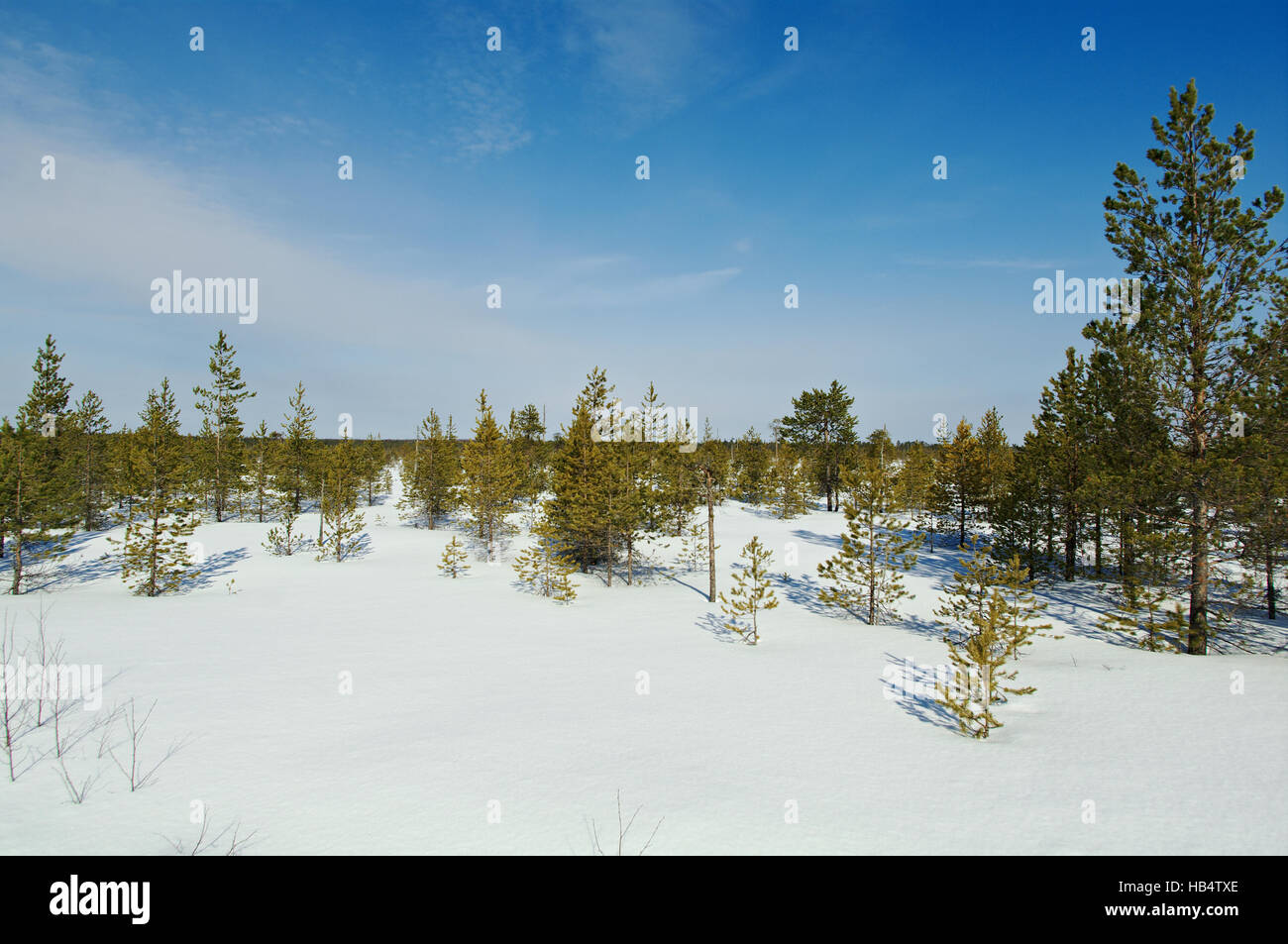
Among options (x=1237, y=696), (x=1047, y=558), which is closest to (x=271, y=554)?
(x=1237, y=696)

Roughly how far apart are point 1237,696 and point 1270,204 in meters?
12.6

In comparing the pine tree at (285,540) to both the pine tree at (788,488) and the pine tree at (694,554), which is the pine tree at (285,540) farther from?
the pine tree at (788,488)

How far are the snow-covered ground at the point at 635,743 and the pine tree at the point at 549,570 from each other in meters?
3.43

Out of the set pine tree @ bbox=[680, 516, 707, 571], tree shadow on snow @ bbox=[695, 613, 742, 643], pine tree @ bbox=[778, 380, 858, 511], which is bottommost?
tree shadow on snow @ bbox=[695, 613, 742, 643]

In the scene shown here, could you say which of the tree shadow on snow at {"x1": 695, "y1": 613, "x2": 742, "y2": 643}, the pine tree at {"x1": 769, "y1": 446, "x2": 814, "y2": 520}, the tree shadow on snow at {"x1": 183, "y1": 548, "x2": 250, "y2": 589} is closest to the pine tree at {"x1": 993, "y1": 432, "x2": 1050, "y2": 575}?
the tree shadow on snow at {"x1": 695, "y1": 613, "x2": 742, "y2": 643}

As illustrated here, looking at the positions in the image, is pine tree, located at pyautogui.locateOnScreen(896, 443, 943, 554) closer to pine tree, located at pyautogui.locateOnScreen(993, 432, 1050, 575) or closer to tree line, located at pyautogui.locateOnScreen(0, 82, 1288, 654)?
tree line, located at pyautogui.locateOnScreen(0, 82, 1288, 654)

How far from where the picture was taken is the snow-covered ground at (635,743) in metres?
6.66

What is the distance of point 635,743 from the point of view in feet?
31.5

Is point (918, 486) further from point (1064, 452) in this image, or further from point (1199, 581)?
point (1199, 581)

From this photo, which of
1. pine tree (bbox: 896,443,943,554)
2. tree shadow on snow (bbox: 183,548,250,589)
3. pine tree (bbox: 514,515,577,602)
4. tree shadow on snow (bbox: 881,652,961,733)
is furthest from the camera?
pine tree (bbox: 896,443,943,554)

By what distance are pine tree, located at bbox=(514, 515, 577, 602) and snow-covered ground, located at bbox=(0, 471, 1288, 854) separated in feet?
11.3

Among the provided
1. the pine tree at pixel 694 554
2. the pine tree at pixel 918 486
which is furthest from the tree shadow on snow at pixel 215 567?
the pine tree at pixel 918 486

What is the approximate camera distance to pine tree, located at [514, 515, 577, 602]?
22.4 m
